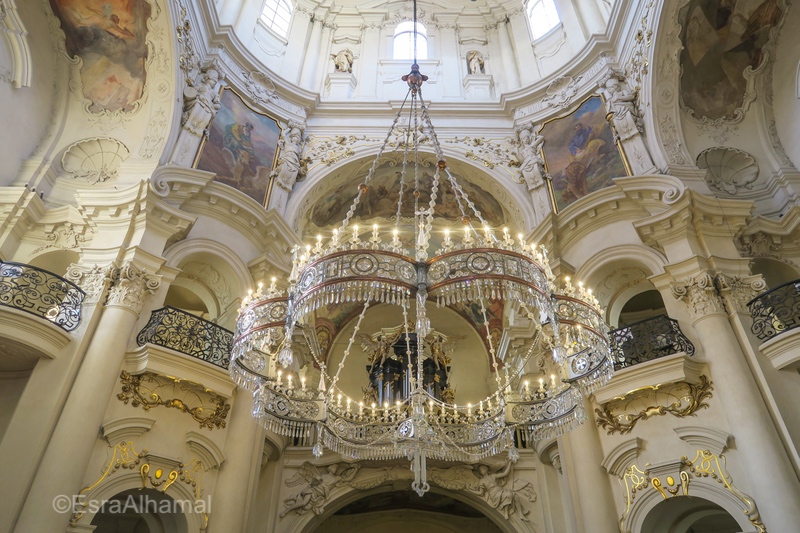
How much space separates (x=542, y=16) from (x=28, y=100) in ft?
35.1

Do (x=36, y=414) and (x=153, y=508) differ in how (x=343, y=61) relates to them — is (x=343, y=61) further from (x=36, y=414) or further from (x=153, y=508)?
(x=153, y=508)

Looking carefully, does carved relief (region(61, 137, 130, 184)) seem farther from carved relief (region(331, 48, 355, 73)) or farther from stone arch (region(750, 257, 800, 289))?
stone arch (region(750, 257, 800, 289))

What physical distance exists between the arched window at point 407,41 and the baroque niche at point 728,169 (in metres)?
6.90

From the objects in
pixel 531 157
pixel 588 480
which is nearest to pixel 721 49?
pixel 531 157

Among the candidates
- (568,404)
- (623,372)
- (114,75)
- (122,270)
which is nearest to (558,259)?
(623,372)

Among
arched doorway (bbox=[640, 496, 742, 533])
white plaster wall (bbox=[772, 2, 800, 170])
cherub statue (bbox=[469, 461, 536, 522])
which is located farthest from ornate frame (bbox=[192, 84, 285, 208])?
white plaster wall (bbox=[772, 2, 800, 170])

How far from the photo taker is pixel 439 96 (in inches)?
514

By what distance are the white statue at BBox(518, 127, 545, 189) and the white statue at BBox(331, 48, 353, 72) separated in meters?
4.36

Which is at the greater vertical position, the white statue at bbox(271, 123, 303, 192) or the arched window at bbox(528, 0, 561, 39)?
the arched window at bbox(528, 0, 561, 39)

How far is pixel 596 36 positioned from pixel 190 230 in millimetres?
8260

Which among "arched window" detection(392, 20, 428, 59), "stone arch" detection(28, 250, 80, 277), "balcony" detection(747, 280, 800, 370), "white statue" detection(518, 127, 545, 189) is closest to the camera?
"balcony" detection(747, 280, 800, 370)

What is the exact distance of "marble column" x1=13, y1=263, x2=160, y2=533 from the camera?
244 inches

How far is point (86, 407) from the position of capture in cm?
684

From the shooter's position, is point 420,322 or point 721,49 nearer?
point 420,322
